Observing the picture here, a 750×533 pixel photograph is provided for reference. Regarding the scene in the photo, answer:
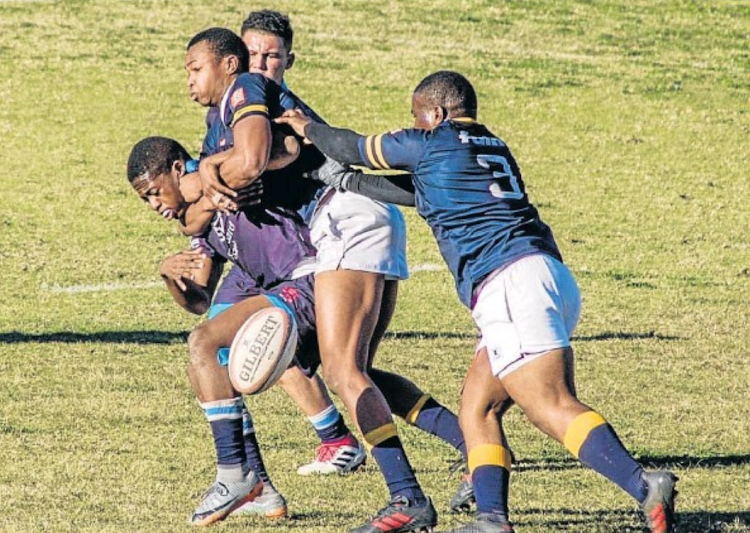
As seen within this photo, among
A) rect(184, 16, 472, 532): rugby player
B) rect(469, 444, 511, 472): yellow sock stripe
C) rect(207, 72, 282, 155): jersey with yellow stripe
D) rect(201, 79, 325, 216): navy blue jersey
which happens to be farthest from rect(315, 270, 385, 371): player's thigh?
rect(469, 444, 511, 472): yellow sock stripe

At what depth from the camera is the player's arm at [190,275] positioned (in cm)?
745

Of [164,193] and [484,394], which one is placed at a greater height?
[164,193]

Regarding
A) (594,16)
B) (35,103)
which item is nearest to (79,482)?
(35,103)

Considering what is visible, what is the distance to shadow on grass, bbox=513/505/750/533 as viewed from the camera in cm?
669

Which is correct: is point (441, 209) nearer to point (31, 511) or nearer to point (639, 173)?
point (31, 511)

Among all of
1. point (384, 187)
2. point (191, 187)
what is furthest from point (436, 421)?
point (191, 187)

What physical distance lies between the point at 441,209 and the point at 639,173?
13790 millimetres

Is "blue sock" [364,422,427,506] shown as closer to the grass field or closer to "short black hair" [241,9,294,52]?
the grass field

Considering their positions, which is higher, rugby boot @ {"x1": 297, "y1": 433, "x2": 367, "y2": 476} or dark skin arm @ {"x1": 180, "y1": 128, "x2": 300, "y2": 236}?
dark skin arm @ {"x1": 180, "y1": 128, "x2": 300, "y2": 236}

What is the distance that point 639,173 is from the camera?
19.8m

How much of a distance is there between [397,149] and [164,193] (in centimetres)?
124

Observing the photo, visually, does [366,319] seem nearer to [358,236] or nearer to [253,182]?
[358,236]

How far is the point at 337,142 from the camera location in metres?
6.67

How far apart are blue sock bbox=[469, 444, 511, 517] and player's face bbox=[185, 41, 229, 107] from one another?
201 cm
